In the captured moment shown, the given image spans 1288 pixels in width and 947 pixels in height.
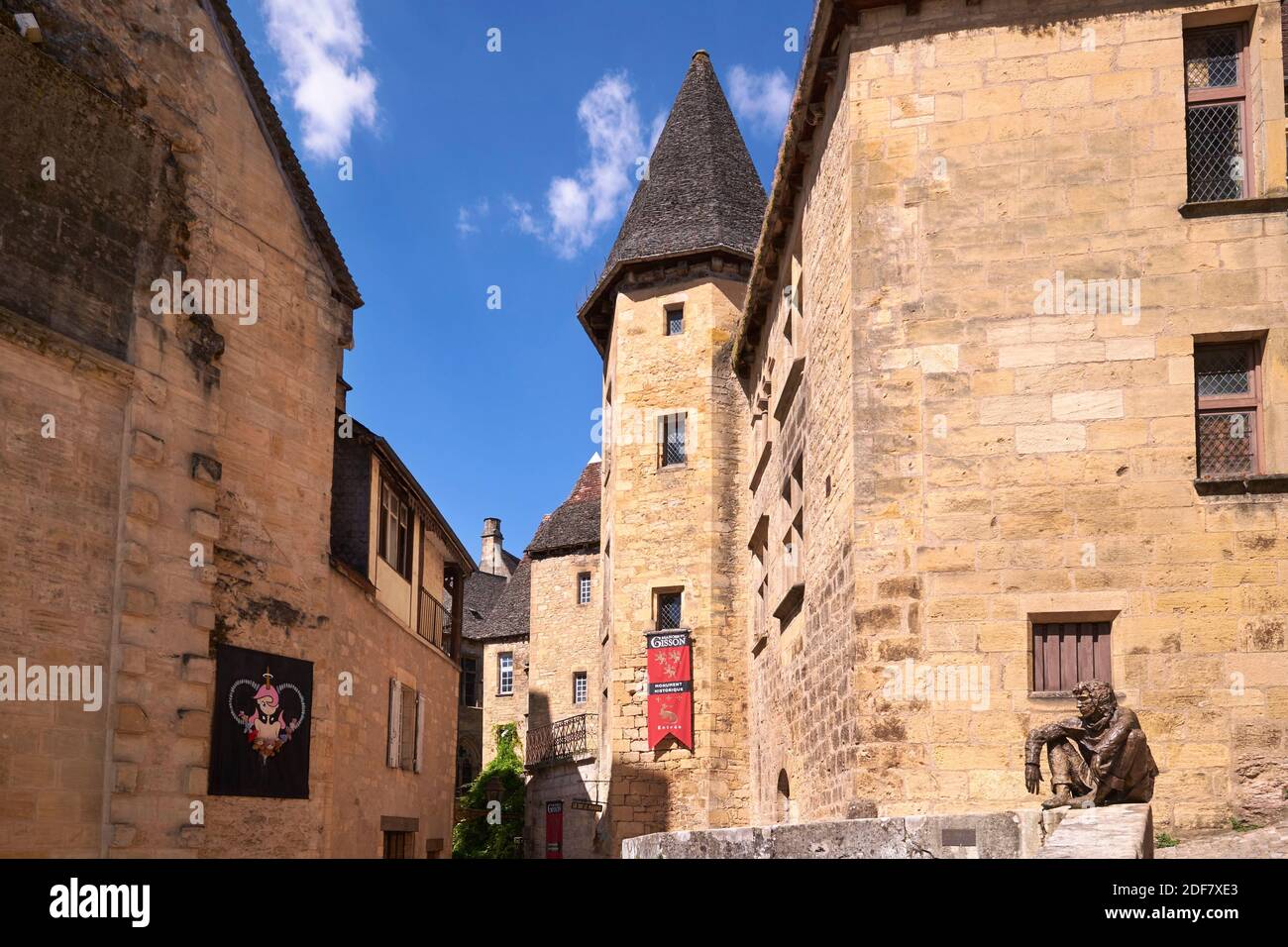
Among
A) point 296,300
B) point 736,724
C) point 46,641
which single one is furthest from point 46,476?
point 736,724

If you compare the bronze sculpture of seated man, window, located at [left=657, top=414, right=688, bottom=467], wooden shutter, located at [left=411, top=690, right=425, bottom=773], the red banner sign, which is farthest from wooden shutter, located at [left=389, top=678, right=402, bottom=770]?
the bronze sculpture of seated man

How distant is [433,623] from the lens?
21.0 m

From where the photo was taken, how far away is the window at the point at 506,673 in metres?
42.6

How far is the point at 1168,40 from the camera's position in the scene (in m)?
10.6

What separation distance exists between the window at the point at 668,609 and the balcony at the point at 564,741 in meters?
7.89

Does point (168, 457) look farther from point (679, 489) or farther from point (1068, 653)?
point (679, 489)

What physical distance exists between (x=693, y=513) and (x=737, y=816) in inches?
206

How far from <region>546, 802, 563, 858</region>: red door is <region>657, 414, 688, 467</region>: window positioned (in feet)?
39.0

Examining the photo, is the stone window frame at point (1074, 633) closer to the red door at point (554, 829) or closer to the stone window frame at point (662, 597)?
the stone window frame at point (662, 597)

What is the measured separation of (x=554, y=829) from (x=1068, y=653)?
24315 mm

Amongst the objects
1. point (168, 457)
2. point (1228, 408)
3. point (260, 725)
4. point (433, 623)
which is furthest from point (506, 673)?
point (1228, 408)

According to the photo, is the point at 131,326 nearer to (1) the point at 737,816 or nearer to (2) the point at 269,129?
→ (2) the point at 269,129

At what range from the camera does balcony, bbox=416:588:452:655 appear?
20.0 meters
